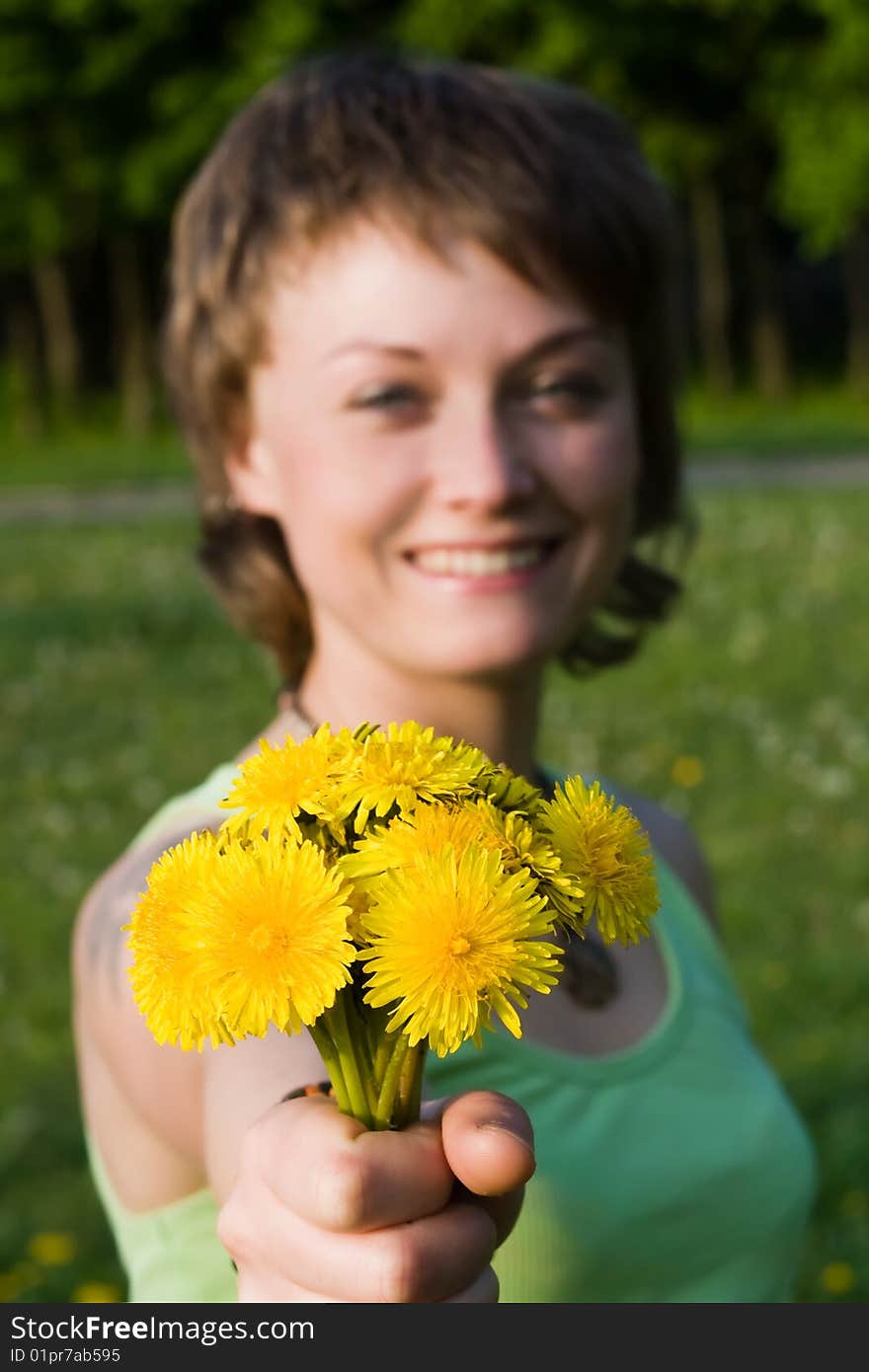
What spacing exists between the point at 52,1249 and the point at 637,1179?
2.87 m

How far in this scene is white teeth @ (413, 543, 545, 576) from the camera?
2.07 metres

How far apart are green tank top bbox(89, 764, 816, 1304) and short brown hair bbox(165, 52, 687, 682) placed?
0.60 metres

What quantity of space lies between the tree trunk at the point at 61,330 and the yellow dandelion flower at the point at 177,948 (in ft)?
106

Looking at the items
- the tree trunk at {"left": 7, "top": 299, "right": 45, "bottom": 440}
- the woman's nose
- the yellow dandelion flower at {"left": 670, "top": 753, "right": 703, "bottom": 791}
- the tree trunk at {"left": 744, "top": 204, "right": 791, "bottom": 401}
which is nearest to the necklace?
the woman's nose

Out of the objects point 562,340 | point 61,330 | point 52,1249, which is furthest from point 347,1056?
point 61,330

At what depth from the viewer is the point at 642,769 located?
7.89 meters

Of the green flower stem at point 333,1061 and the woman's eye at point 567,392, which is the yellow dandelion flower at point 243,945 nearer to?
the green flower stem at point 333,1061

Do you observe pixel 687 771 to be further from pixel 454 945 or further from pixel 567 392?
pixel 454 945

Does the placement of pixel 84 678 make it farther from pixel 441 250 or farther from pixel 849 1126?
pixel 441 250

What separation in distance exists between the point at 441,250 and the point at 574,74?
2935cm

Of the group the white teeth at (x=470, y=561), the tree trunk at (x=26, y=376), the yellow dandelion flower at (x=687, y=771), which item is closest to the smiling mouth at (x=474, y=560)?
the white teeth at (x=470, y=561)

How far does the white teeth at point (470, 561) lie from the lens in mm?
2070

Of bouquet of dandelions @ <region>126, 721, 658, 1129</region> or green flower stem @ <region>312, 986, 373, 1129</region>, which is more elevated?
bouquet of dandelions @ <region>126, 721, 658, 1129</region>

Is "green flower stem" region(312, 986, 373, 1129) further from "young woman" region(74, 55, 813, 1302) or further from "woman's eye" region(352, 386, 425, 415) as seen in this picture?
"woman's eye" region(352, 386, 425, 415)
